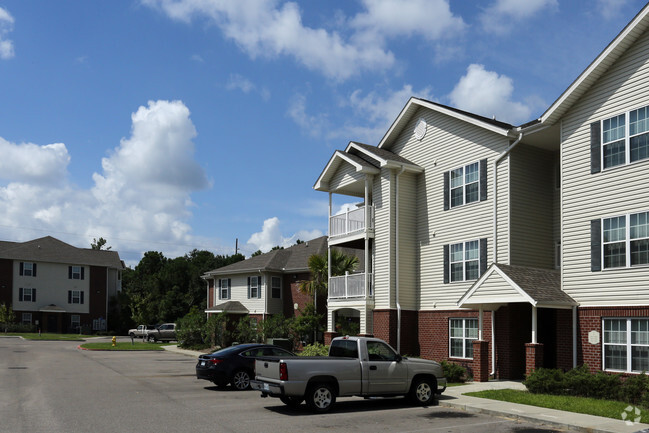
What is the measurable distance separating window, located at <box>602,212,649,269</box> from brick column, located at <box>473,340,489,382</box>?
16.6ft

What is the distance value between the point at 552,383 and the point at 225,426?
31.3 ft

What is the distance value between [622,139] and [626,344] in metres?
5.89

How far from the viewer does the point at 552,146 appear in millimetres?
22938

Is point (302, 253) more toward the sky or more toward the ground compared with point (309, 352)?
more toward the sky

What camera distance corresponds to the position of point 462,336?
936 inches

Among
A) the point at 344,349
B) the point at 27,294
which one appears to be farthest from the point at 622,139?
the point at 27,294

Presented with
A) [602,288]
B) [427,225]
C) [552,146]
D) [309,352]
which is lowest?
[309,352]

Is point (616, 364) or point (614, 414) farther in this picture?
point (616, 364)

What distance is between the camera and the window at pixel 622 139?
17.7 m

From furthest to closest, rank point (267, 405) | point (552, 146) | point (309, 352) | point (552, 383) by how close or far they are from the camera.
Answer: point (309, 352) < point (552, 146) < point (552, 383) < point (267, 405)

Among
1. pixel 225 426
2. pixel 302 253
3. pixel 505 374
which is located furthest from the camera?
pixel 302 253

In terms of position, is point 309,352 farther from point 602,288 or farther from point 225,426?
point 225,426

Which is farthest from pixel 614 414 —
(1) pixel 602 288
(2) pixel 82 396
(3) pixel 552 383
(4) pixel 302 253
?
(4) pixel 302 253

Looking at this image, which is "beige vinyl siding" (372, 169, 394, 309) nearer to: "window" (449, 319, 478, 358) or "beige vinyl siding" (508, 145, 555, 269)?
"window" (449, 319, 478, 358)
